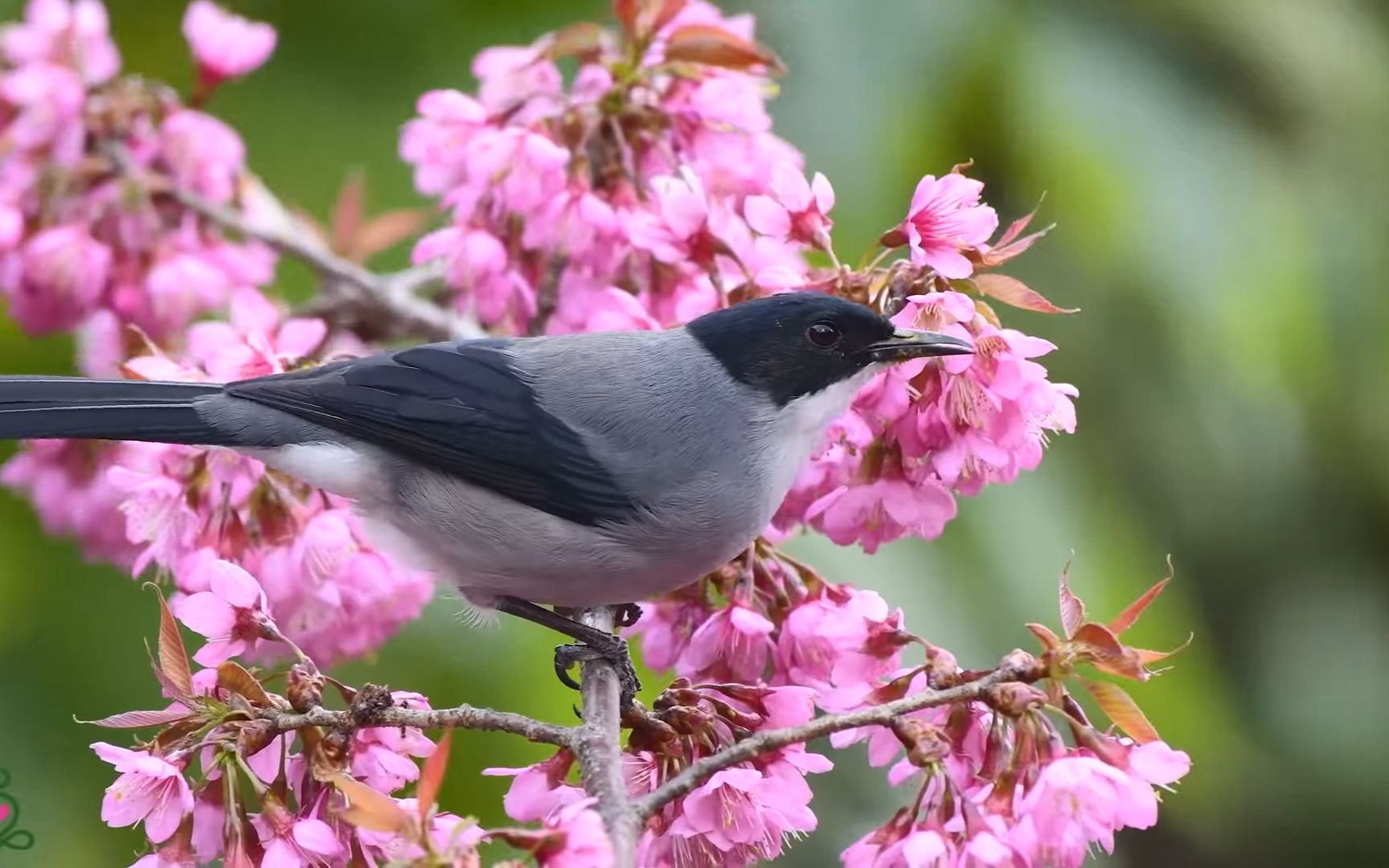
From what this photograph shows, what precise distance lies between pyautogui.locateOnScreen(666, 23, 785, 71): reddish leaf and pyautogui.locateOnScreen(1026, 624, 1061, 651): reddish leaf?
1076 mm

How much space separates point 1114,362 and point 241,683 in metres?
2.39

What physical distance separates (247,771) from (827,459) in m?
0.86

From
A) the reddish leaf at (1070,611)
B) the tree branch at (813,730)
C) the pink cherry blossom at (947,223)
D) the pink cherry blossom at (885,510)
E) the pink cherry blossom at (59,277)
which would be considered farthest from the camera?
the pink cherry blossom at (59,277)

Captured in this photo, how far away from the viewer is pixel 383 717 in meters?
1.48

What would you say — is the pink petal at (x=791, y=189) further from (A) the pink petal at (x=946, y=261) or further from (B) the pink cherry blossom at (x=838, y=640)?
(B) the pink cherry blossom at (x=838, y=640)

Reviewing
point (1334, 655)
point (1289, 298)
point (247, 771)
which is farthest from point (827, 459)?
point (1334, 655)

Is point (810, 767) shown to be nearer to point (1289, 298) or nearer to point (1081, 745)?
point (1081, 745)

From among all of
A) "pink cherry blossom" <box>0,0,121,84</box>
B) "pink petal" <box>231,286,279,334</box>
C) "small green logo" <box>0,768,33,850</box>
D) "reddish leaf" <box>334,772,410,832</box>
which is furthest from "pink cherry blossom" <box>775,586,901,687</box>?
"pink cherry blossom" <box>0,0,121,84</box>

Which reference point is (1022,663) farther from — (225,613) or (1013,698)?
(225,613)

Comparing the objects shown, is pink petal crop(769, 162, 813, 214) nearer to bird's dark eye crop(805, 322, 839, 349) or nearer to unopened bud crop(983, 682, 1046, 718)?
bird's dark eye crop(805, 322, 839, 349)

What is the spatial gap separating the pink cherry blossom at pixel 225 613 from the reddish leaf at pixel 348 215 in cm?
126

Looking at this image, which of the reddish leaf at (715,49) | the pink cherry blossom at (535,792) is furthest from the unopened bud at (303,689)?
the reddish leaf at (715,49)

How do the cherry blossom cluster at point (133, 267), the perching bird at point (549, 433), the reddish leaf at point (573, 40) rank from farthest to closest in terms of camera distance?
the reddish leaf at point (573, 40) → the cherry blossom cluster at point (133, 267) → the perching bird at point (549, 433)

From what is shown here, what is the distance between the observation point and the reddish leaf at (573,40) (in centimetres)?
219
